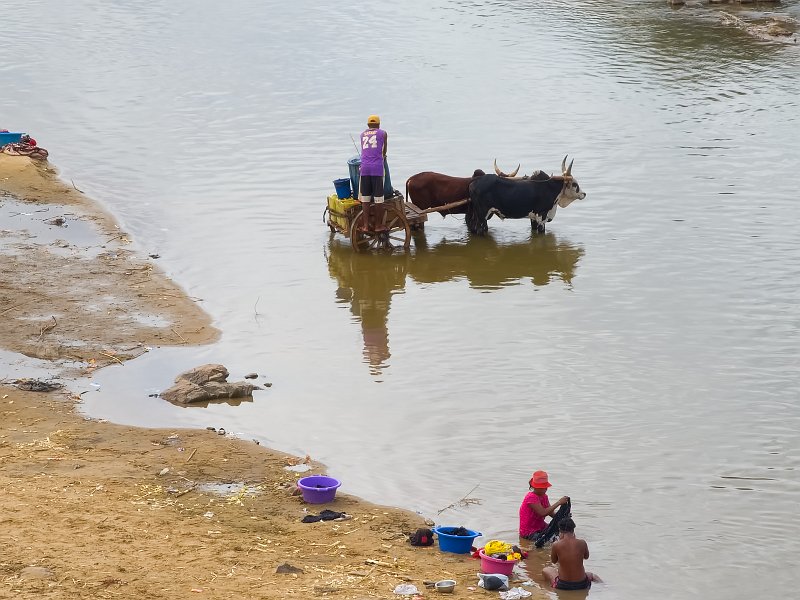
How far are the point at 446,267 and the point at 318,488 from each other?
7474mm

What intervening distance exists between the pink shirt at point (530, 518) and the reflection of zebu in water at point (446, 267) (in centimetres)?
590

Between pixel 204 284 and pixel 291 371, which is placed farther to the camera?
pixel 204 284

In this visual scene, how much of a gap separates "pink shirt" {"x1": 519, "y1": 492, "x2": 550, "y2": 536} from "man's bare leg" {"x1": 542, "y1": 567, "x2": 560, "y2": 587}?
1.90 ft

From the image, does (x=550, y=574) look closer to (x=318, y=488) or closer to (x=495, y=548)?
(x=495, y=548)

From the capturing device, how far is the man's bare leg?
9.25 metres

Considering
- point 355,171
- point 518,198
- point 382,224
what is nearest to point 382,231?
point 382,224

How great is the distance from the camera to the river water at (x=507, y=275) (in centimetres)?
1106

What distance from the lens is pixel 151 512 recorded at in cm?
988

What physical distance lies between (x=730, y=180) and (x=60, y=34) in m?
25.0

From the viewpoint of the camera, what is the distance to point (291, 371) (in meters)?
13.6

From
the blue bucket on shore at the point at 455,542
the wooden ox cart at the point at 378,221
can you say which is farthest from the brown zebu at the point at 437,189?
the blue bucket on shore at the point at 455,542

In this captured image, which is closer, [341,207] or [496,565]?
[496,565]

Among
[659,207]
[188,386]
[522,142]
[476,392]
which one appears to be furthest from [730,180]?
[188,386]

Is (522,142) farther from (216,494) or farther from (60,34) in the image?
(60,34)
